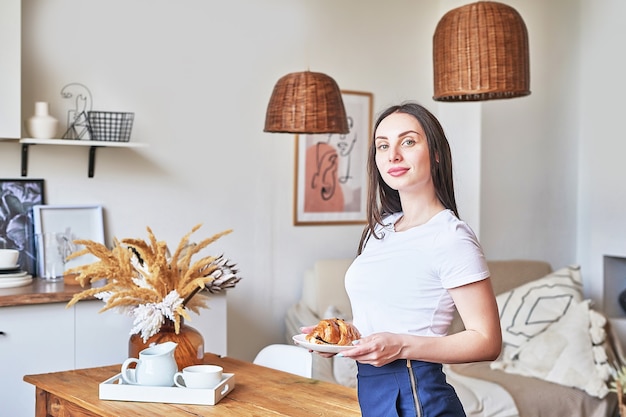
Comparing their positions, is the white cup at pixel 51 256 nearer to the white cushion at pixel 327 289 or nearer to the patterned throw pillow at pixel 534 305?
the white cushion at pixel 327 289

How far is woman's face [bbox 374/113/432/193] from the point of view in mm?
1817

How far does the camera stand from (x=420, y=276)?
5.77ft

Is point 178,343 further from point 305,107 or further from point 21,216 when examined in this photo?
point 21,216

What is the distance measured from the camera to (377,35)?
491 cm

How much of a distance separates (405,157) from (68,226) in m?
2.42

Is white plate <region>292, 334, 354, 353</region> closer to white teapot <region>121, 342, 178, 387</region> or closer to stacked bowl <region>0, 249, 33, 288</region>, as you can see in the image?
white teapot <region>121, 342, 178, 387</region>

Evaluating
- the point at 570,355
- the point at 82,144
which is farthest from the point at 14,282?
the point at 570,355

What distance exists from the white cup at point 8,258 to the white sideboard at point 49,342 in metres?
0.32

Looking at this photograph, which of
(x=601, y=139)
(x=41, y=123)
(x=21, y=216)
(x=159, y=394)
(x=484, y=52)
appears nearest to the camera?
(x=159, y=394)

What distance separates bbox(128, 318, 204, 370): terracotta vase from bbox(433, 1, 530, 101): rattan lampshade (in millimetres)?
1266

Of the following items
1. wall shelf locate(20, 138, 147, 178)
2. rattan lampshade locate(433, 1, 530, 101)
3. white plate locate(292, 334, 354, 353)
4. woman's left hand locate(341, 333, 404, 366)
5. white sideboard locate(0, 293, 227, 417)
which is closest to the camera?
woman's left hand locate(341, 333, 404, 366)

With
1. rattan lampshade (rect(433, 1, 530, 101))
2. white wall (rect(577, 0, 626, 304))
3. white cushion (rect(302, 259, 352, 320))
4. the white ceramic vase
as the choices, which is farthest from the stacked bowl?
white wall (rect(577, 0, 626, 304))

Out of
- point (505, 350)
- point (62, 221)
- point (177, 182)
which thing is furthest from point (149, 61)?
point (505, 350)

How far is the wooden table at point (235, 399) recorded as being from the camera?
2236 millimetres
